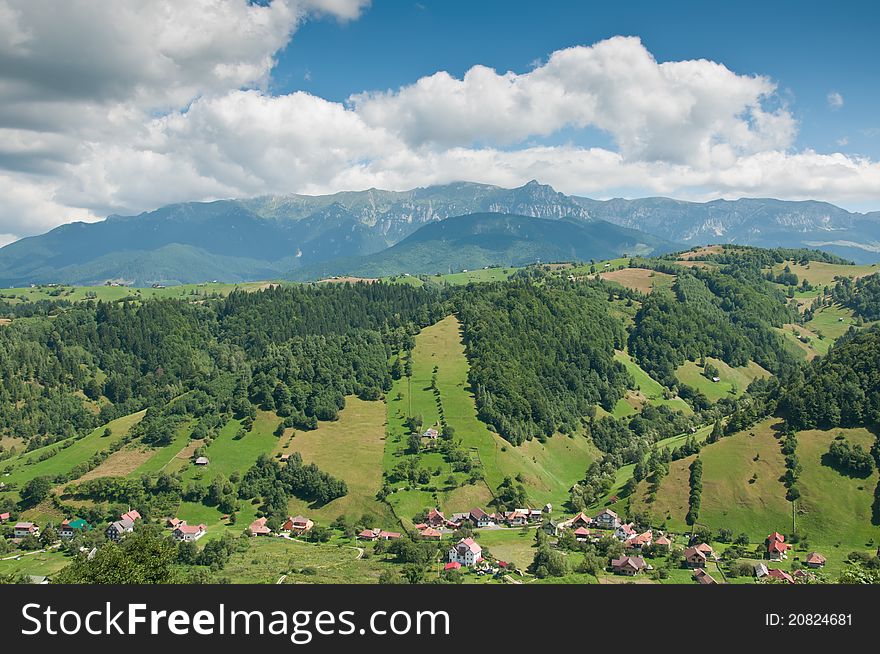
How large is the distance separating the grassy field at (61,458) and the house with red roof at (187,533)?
164 ft

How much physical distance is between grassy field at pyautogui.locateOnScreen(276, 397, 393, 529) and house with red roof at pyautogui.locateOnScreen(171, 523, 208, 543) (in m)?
19.6

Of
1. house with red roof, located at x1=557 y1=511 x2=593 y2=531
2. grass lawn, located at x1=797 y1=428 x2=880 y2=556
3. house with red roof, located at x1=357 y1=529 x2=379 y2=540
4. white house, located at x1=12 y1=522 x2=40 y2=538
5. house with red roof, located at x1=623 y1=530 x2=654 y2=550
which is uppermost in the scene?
grass lawn, located at x1=797 y1=428 x2=880 y2=556

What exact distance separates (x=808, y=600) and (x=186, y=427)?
535 feet

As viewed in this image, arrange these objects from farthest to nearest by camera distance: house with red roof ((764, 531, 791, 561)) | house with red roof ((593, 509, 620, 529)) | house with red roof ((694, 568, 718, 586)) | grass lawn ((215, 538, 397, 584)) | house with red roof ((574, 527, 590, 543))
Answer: house with red roof ((593, 509, 620, 529))
house with red roof ((574, 527, 590, 543))
house with red roof ((764, 531, 791, 561))
grass lawn ((215, 538, 397, 584))
house with red roof ((694, 568, 718, 586))

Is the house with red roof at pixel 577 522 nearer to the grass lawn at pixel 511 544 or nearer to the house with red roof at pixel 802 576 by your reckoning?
the grass lawn at pixel 511 544

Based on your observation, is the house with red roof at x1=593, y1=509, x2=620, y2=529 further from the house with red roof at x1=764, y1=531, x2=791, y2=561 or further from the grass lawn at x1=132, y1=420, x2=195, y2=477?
the grass lawn at x1=132, y1=420, x2=195, y2=477

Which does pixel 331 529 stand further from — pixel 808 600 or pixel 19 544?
pixel 808 600

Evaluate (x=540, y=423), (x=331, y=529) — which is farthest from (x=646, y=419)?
(x=331, y=529)

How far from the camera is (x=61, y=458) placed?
556ft

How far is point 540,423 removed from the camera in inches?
7116

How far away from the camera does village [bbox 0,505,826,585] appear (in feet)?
326

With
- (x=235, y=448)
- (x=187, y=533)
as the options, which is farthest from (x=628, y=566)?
(x=235, y=448)

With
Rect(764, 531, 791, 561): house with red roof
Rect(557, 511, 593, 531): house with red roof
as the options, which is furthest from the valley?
Rect(764, 531, 791, 561): house with red roof

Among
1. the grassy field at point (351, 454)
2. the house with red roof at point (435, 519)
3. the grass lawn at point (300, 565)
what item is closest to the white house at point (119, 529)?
the grass lawn at point (300, 565)
